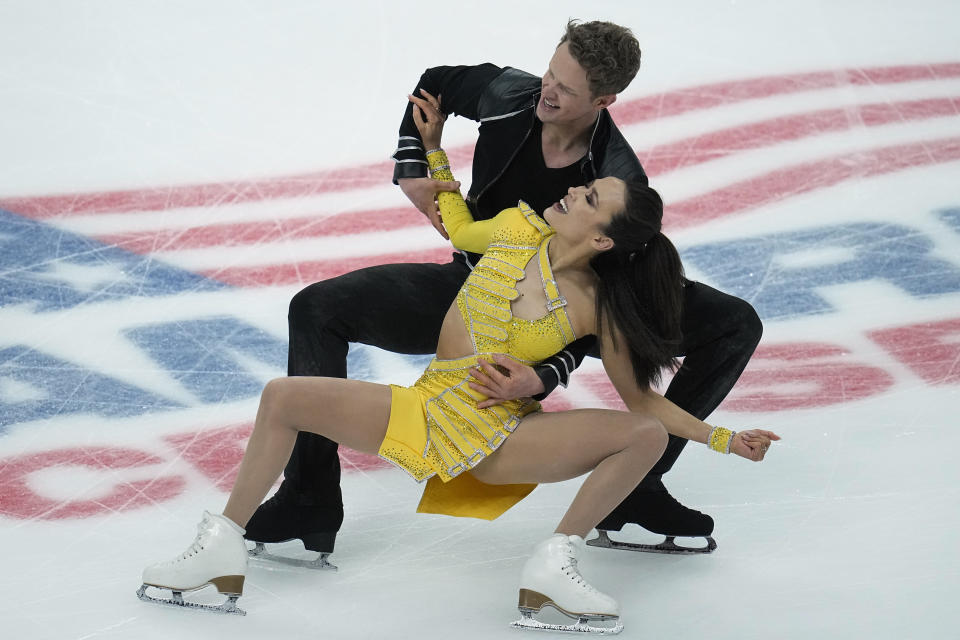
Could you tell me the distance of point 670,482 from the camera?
4.27m

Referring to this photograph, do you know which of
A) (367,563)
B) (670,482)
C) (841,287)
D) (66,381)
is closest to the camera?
(367,563)

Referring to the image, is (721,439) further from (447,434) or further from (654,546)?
(447,434)

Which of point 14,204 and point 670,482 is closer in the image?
point 670,482

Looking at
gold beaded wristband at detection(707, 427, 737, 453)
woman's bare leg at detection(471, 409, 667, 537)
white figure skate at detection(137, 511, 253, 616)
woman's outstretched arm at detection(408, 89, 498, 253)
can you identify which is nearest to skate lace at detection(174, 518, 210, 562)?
white figure skate at detection(137, 511, 253, 616)

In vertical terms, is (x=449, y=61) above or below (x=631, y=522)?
above

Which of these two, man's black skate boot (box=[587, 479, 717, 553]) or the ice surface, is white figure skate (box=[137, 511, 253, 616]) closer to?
the ice surface

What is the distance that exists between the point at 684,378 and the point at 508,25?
3811 mm

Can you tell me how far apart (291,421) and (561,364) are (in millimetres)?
721

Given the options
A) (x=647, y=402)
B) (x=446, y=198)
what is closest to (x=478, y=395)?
(x=647, y=402)

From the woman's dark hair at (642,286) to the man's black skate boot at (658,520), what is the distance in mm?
458

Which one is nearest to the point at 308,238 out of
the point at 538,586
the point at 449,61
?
the point at 449,61

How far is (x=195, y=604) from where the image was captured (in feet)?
11.0

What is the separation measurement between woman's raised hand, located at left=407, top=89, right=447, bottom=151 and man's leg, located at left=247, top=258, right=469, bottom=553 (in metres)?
0.37

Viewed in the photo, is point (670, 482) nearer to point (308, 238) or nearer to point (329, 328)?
point (329, 328)
